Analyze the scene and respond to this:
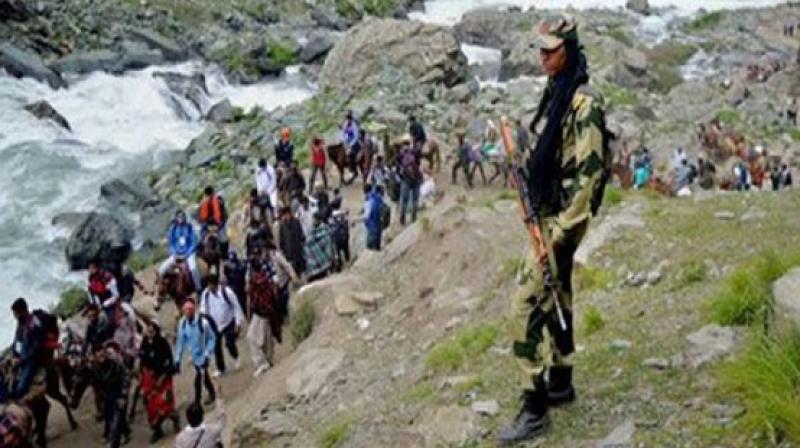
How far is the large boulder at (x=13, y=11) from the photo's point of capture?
43.2 m

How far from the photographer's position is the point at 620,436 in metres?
6.62

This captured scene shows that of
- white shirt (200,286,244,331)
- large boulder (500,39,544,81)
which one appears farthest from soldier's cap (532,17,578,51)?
large boulder (500,39,544,81)

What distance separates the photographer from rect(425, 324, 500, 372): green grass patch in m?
9.44

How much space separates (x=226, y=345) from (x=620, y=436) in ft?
28.9

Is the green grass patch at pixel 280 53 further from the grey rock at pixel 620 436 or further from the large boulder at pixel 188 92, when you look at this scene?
the grey rock at pixel 620 436

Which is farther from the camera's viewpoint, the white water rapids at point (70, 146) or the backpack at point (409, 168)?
the white water rapids at point (70, 146)

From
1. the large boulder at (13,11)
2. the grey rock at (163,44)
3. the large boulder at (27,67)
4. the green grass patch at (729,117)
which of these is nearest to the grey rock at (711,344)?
the green grass patch at (729,117)

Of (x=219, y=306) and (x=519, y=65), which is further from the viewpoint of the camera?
(x=519, y=65)

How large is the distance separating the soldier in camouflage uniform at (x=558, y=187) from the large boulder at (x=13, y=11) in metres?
40.3

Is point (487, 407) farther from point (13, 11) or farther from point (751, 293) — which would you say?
point (13, 11)

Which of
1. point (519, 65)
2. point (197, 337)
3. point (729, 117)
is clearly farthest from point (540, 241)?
point (519, 65)

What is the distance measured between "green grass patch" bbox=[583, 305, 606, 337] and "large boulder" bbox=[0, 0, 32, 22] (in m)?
38.5

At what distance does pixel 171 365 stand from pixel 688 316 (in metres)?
6.32

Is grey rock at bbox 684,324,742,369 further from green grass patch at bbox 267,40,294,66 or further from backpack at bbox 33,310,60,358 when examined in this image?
green grass patch at bbox 267,40,294,66
